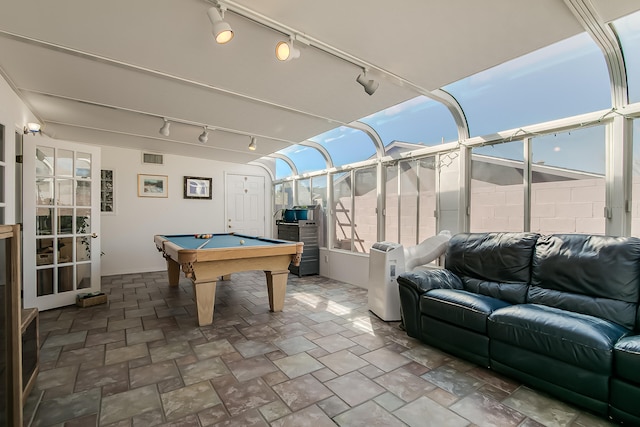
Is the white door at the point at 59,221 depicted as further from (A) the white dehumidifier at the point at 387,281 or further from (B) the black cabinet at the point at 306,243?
(A) the white dehumidifier at the point at 387,281

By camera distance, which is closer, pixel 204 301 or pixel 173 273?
pixel 204 301

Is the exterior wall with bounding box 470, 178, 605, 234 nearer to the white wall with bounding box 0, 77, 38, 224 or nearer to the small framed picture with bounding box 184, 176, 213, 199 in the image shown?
the white wall with bounding box 0, 77, 38, 224

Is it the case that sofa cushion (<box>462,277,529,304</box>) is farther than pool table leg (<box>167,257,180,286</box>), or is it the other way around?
pool table leg (<box>167,257,180,286</box>)

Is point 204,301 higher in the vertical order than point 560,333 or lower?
lower

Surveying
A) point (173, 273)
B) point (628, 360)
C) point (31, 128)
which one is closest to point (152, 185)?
point (173, 273)

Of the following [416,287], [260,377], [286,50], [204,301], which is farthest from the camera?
[204,301]

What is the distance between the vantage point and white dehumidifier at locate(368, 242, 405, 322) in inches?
134

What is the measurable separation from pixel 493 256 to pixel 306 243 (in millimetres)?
3639

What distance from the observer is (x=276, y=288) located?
3703 millimetres

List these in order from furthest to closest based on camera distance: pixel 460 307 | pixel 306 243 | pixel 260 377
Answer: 1. pixel 306 243
2. pixel 460 307
3. pixel 260 377

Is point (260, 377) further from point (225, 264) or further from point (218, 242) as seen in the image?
point (218, 242)

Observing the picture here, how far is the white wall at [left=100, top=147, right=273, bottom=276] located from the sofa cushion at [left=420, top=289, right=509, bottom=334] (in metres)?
5.43

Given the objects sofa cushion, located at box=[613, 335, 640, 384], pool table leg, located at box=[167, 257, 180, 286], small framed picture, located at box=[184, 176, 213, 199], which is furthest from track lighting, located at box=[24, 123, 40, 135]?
sofa cushion, located at box=[613, 335, 640, 384]

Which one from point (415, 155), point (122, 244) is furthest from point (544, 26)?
point (122, 244)
